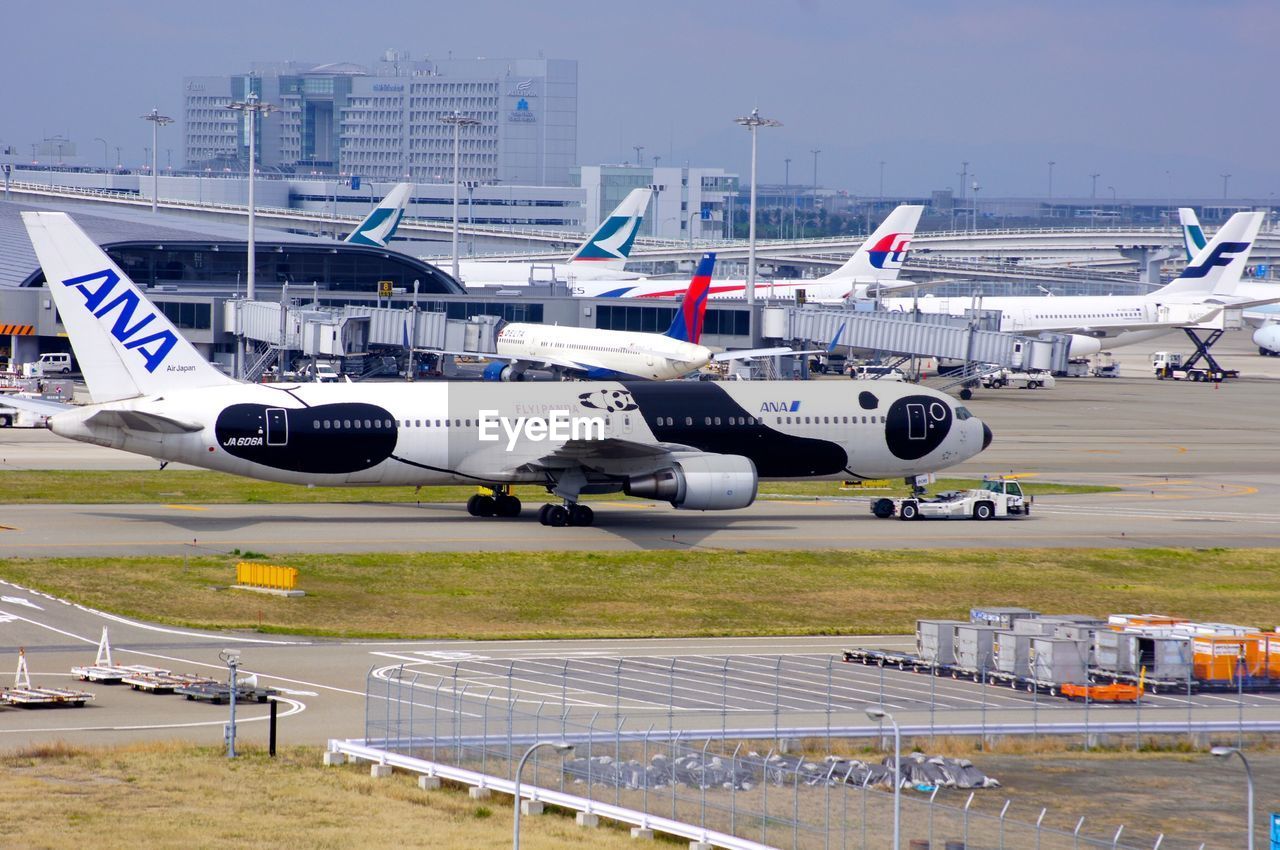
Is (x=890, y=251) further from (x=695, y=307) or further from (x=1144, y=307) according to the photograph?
(x=695, y=307)

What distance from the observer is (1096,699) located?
34.5 m

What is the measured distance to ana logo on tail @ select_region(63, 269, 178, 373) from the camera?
52.9 meters

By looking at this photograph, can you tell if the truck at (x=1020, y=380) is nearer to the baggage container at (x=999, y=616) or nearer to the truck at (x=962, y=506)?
the truck at (x=962, y=506)

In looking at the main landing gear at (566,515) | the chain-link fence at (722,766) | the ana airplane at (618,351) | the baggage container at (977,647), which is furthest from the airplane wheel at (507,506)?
the ana airplane at (618,351)

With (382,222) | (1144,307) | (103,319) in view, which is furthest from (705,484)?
(382,222)

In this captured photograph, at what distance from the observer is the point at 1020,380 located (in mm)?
127312

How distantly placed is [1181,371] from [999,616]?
10626cm

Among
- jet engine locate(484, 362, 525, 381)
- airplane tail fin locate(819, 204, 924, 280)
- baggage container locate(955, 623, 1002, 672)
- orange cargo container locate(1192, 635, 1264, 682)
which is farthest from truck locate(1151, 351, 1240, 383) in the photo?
baggage container locate(955, 623, 1002, 672)

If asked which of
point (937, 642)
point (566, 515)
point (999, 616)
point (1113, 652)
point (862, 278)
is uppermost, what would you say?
point (862, 278)

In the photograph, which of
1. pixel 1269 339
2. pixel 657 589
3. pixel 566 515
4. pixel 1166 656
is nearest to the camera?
pixel 1166 656

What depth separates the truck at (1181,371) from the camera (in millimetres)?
133750

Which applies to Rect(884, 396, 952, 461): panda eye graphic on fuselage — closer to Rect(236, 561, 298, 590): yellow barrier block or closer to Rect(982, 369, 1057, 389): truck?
Rect(236, 561, 298, 590): yellow barrier block

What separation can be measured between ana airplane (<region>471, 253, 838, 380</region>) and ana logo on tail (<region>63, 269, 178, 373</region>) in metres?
50.0

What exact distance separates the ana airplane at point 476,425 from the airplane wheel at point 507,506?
5 centimetres
